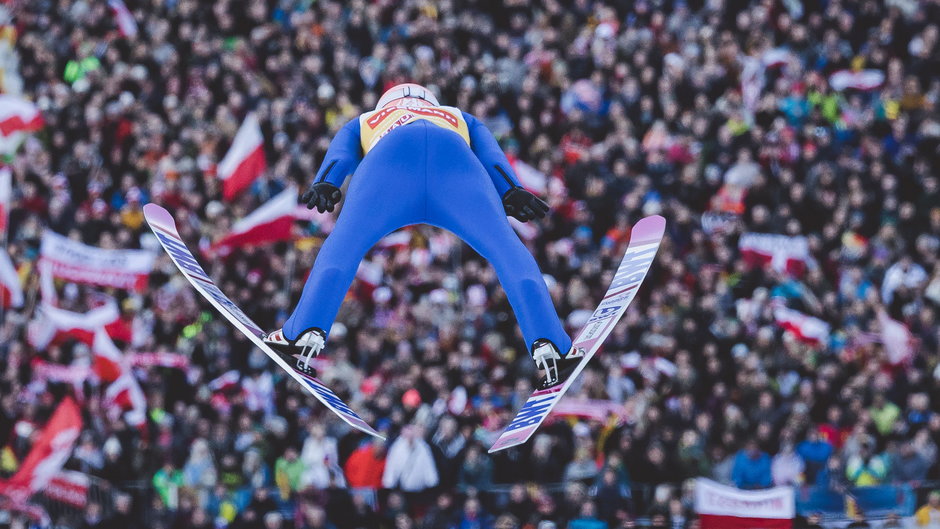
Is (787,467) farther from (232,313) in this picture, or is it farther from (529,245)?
(232,313)

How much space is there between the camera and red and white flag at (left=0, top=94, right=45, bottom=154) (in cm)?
1412

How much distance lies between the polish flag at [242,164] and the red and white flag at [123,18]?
2.66 m

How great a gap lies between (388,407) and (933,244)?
5.25 metres

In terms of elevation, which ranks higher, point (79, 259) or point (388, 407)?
point (79, 259)

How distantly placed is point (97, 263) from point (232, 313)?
580 centimetres

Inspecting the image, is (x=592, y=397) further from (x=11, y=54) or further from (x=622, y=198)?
(x=11, y=54)

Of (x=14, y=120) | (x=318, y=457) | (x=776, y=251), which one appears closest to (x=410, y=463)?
(x=318, y=457)

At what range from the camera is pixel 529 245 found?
1303 centimetres

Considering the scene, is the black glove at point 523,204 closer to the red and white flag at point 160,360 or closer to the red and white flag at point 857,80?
the red and white flag at point 160,360

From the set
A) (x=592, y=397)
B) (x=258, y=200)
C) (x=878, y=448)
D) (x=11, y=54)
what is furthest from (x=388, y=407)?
(x=11, y=54)

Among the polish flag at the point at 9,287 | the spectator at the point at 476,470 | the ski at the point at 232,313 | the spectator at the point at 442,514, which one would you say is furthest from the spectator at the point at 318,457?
the ski at the point at 232,313

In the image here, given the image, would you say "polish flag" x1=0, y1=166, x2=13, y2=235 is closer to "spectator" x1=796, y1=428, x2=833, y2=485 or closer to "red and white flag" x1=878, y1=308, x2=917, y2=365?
"spectator" x1=796, y1=428, x2=833, y2=485

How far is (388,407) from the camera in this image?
11.6 m

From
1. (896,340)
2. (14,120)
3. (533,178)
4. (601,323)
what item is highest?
(14,120)
